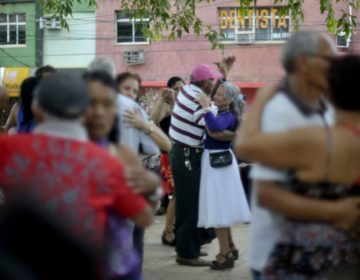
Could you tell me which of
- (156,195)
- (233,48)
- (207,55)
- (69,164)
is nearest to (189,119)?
(156,195)

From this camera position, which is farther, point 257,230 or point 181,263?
point 181,263

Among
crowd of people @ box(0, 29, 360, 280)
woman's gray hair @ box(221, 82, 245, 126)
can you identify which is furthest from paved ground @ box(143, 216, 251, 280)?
crowd of people @ box(0, 29, 360, 280)

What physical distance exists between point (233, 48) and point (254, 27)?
43.6 inches

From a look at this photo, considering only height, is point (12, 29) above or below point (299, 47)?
above

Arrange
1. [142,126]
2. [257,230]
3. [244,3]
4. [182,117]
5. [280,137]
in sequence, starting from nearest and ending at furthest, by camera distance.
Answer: [280,137] < [257,230] < [142,126] < [182,117] < [244,3]

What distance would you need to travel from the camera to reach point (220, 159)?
6.76 m

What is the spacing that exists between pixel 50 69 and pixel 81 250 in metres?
4.30

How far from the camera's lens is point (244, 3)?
889cm

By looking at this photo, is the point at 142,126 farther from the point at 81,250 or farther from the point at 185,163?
the point at 81,250

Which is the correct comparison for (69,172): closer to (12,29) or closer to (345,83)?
(345,83)

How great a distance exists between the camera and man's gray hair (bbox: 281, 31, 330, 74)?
300 cm

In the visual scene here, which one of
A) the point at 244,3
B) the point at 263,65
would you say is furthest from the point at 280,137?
the point at 263,65

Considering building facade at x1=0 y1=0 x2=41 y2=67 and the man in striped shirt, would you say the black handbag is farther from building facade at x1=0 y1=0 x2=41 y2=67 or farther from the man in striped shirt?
building facade at x1=0 y1=0 x2=41 y2=67

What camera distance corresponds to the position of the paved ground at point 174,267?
6711 mm
